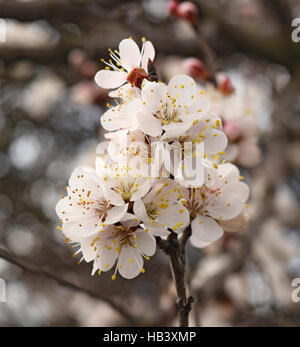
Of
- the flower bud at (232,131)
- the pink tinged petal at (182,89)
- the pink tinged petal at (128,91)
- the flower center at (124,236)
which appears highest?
the flower bud at (232,131)

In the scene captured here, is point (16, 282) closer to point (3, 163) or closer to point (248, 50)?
point (3, 163)

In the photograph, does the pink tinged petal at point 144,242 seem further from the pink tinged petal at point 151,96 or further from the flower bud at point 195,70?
the flower bud at point 195,70

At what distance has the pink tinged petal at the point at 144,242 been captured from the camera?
845mm

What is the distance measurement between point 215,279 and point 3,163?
223cm

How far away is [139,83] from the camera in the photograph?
918 mm

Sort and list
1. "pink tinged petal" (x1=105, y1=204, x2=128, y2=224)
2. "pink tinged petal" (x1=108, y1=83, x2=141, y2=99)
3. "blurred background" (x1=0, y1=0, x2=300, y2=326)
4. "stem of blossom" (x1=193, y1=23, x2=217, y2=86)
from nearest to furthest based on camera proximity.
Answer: "pink tinged petal" (x1=105, y1=204, x2=128, y2=224)
"pink tinged petal" (x1=108, y1=83, x2=141, y2=99)
"stem of blossom" (x1=193, y1=23, x2=217, y2=86)
"blurred background" (x1=0, y1=0, x2=300, y2=326)

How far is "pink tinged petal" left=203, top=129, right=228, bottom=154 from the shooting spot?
0.88 metres

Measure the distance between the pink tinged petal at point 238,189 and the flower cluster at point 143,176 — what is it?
33mm

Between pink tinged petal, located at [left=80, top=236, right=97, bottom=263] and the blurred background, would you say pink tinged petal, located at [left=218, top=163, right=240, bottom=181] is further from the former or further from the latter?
the blurred background

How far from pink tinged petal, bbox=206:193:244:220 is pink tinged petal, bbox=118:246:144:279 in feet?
0.61

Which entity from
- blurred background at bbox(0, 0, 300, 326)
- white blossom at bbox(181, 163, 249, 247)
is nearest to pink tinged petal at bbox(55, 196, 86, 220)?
white blossom at bbox(181, 163, 249, 247)

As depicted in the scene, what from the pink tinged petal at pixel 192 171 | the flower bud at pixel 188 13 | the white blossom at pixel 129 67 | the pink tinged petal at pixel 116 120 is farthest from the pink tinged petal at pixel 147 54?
the flower bud at pixel 188 13

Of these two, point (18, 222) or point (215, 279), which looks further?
point (18, 222)
